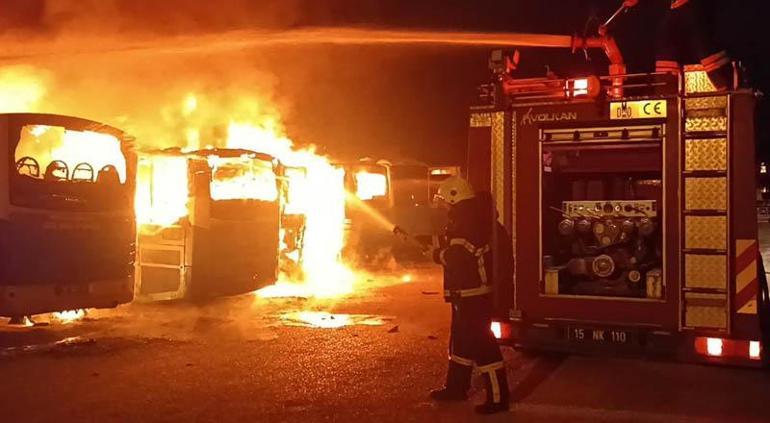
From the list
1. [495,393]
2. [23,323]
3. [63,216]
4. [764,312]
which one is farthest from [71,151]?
[764,312]

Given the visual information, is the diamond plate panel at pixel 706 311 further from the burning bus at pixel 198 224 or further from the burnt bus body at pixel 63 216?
the burning bus at pixel 198 224

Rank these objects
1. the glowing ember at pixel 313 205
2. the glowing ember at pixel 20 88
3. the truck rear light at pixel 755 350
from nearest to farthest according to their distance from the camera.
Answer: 1. the truck rear light at pixel 755 350
2. the glowing ember at pixel 20 88
3. the glowing ember at pixel 313 205

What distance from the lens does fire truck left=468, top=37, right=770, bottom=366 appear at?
627 cm

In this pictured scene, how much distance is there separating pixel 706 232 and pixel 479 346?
204 cm

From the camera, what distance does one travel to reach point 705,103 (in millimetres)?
6332

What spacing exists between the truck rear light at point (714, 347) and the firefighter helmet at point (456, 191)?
223 centimetres

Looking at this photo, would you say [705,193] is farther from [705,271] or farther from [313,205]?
[313,205]

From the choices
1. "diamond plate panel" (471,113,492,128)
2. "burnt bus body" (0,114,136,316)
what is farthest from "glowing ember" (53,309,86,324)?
"diamond plate panel" (471,113,492,128)

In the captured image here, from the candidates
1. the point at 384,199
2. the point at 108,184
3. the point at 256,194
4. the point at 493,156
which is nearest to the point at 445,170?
the point at 384,199

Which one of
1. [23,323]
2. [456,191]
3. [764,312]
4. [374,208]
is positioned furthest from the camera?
[374,208]

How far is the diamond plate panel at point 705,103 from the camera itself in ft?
20.5

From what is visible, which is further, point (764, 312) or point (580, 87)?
point (764, 312)

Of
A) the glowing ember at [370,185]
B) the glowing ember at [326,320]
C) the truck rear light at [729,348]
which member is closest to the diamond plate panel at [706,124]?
the truck rear light at [729,348]

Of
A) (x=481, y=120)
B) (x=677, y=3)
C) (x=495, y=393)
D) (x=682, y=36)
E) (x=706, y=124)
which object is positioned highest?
(x=677, y=3)
